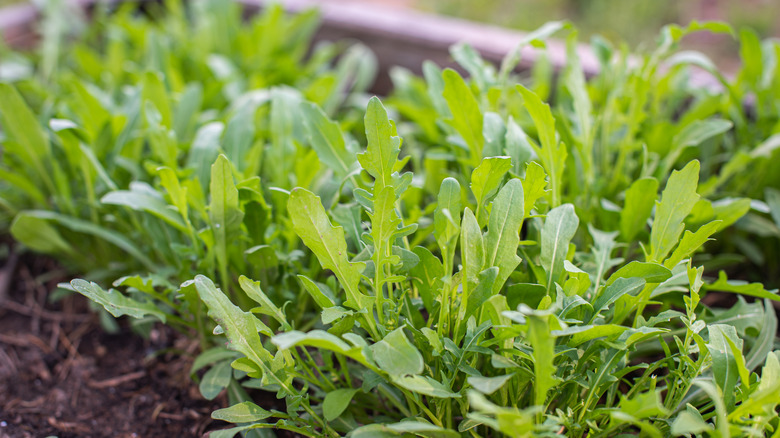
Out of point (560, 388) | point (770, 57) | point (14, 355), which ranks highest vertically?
point (770, 57)

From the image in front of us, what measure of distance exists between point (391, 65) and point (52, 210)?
131 centimetres

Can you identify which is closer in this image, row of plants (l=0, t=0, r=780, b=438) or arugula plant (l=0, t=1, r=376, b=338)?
row of plants (l=0, t=0, r=780, b=438)

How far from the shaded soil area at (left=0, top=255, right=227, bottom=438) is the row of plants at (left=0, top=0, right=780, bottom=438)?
0.12 metres

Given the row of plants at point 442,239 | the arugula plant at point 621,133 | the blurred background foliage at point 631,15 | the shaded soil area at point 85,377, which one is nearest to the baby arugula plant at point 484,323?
the row of plants at point 442,239

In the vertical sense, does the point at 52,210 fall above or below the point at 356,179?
below

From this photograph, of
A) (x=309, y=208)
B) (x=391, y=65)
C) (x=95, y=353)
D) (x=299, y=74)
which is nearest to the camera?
(x=309, y=208)

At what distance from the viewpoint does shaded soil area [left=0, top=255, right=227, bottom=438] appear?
3.72 feet

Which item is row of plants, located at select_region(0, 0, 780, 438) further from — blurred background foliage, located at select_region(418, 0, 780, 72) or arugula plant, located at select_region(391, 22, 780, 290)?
blurred background foliage, located at select_region(418, 0, 780, 72)

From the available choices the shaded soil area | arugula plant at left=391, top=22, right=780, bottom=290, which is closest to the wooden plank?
arugula plant at left=391, top=22, right=780, bottom=290

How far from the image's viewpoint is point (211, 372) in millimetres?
1035

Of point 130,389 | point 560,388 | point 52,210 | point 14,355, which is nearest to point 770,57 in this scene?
point 560,388

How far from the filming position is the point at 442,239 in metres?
0.86

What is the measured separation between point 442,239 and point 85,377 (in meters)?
0.90

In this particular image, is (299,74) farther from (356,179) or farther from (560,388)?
(560,388)
